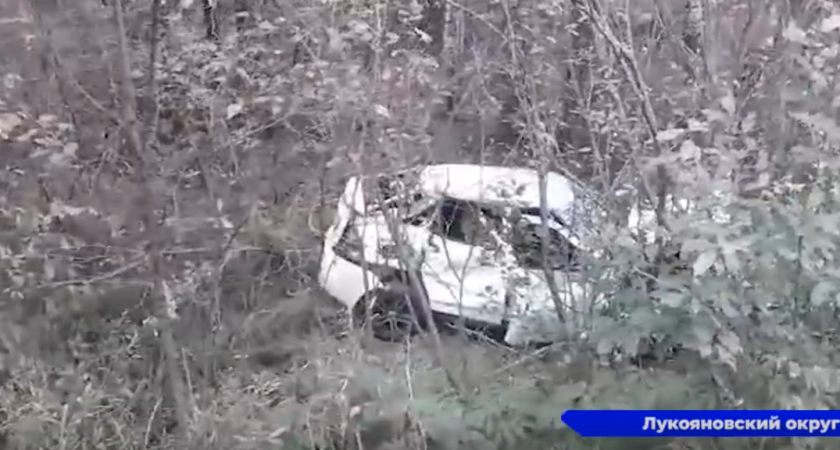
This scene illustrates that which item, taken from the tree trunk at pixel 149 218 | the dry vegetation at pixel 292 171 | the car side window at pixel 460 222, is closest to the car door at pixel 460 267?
the car side window at pixel 460 222

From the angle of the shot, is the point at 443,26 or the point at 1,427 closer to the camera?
the point at 1,427

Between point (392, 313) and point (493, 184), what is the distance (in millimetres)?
544

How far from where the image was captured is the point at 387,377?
8.86ft

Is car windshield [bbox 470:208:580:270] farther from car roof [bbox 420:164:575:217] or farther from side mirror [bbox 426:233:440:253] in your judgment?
side mirror [bbox 426:233:440:253]

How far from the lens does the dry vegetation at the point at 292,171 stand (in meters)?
2.57

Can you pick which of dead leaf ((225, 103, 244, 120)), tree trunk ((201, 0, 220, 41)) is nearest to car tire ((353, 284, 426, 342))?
dead leaf ((225, 103, 244, 120))

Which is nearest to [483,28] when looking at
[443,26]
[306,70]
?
[443,26]

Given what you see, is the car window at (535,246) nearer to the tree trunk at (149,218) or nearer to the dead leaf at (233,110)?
the dead leaf at (233,110)

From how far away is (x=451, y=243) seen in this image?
2.96 m

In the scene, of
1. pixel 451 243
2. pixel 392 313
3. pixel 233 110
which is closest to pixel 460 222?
pixel 451 243

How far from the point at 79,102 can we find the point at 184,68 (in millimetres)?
357

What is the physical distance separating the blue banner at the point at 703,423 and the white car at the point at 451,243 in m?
0.42

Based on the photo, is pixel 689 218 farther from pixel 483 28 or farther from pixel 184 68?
pixel 184 68

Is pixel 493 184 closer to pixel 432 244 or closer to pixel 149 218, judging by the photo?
pixel 432 244
